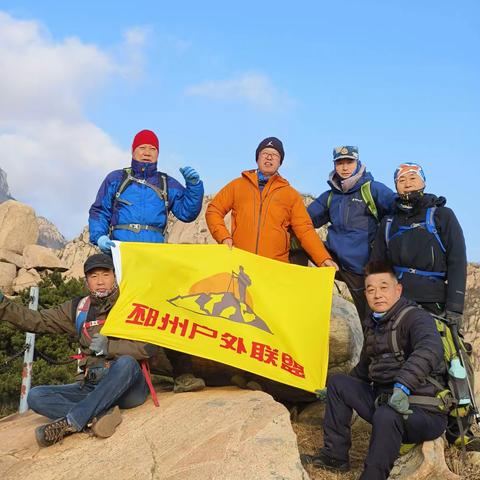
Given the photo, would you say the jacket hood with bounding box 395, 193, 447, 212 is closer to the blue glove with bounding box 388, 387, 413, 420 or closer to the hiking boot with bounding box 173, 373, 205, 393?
the blue glove with bounding box 388, 387, 413, 420

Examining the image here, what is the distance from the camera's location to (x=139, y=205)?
23.2 ft

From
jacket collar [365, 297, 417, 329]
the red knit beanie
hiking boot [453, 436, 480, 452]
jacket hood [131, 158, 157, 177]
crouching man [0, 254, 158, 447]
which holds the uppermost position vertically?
the red knit beanie

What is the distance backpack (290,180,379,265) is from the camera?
6.90m

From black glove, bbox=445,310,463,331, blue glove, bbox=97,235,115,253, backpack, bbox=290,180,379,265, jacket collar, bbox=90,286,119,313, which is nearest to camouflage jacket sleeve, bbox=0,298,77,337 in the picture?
jacket collar, bbox=90,286,119,313

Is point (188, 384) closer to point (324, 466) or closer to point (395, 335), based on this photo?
point (324, 466)

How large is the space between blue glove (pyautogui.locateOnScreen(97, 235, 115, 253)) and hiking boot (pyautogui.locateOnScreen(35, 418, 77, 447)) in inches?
82.1

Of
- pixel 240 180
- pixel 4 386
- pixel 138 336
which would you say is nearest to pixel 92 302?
pixel 138 336

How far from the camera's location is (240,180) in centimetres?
731

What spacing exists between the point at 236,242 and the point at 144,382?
7.03ft

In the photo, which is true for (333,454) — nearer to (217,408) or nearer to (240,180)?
(217,408)

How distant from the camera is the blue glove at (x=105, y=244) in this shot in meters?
6.51

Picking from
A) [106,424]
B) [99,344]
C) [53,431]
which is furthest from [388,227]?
[53,431]

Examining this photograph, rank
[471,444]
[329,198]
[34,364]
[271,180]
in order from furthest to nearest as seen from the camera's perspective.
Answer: [34,364] → [329,198] → [271,180] → [471,444]

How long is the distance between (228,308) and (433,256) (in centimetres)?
231
